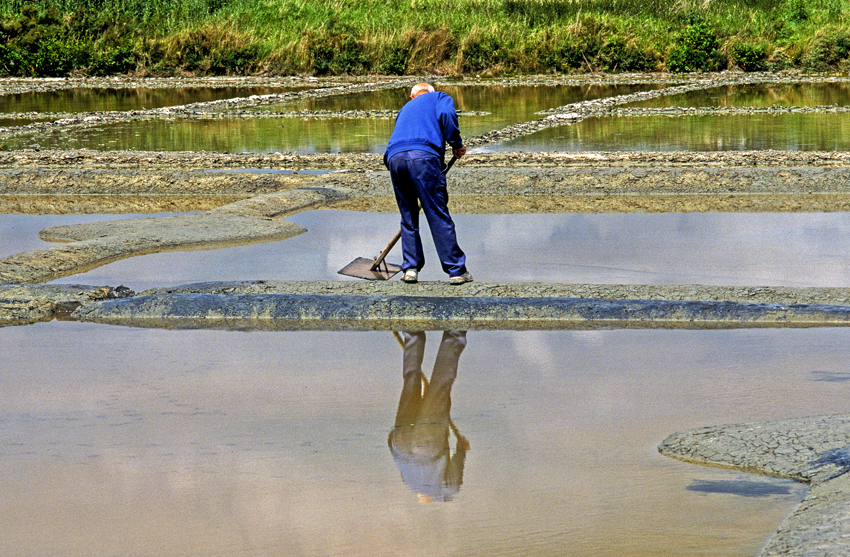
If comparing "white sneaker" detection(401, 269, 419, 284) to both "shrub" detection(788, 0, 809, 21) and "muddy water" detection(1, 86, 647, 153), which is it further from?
"shrub" detection(788, 0, 809, 21)

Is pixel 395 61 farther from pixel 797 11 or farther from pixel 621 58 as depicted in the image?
pixel 797 11

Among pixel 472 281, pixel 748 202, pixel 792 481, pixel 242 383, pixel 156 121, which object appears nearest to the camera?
pixel 792 481

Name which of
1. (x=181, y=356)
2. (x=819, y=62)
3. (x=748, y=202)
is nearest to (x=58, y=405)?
(x=181, y=356)

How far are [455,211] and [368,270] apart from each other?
2468mm

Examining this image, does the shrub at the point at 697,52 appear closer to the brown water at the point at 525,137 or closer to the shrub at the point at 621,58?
the shrub at the point at 621,58

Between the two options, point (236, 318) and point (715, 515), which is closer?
point (715, 515)

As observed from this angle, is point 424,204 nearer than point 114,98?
Yes

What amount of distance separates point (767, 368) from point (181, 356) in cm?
259

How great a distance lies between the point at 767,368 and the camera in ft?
14.3

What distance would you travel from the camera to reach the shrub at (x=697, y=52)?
23.1 meters

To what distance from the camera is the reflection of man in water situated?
3371mm

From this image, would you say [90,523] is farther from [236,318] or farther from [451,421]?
[236,318]

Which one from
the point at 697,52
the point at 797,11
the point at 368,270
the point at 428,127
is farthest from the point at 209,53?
the point at 428,127

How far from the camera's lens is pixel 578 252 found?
6.76 meters
